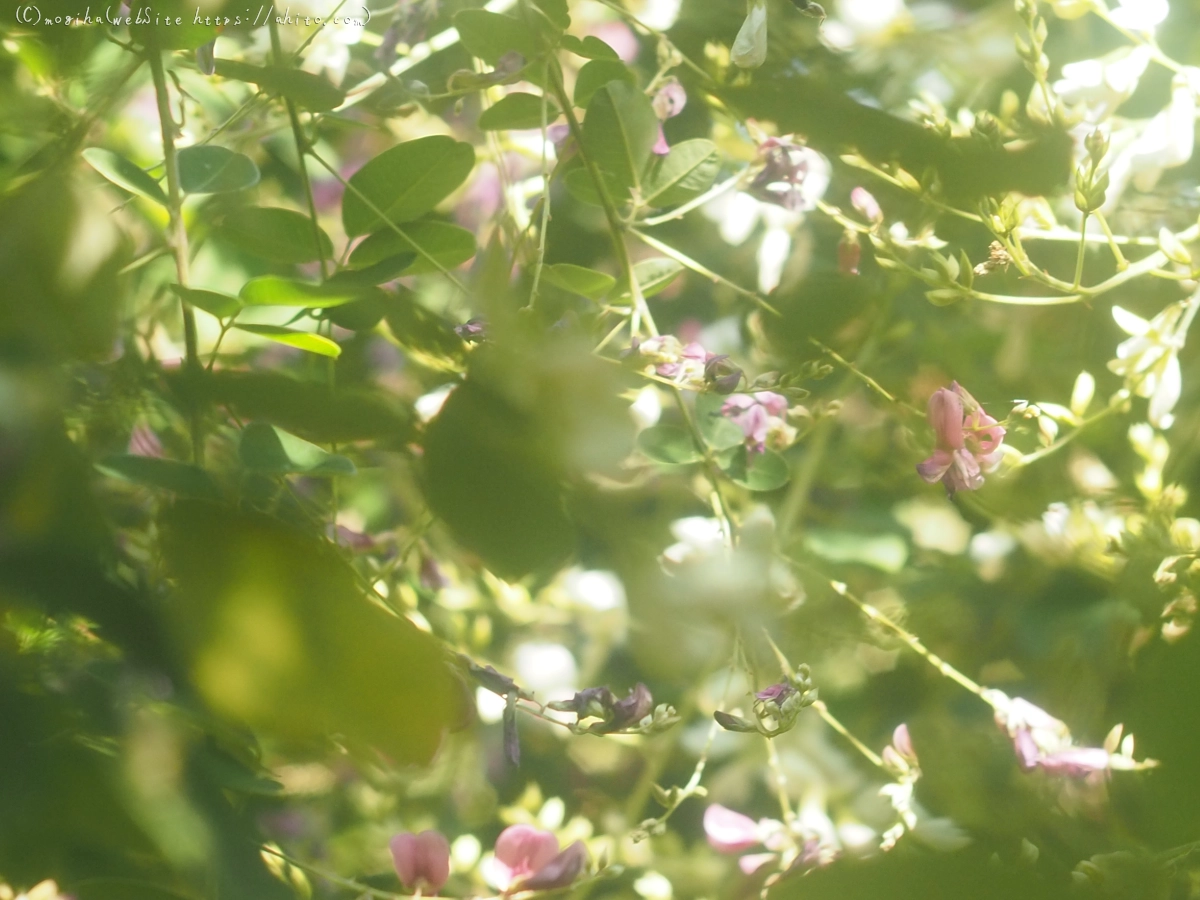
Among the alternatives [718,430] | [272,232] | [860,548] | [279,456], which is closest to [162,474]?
[279,456]

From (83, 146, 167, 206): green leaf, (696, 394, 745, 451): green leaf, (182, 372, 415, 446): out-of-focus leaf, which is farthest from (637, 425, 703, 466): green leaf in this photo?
(83, 146, 167, 206): green leaf

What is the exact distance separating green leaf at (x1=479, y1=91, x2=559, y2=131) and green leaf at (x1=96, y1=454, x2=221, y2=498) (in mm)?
207

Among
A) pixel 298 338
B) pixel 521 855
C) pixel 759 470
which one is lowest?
pixel 521 855

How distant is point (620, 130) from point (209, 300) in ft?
0.60

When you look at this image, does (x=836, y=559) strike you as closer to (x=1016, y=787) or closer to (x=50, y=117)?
(x=1016, y=787)

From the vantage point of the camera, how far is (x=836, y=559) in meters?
0.49

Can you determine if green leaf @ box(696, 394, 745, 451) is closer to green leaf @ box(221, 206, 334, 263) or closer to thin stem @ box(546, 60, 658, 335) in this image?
thin stem @ box(546, 60, 658, 335)

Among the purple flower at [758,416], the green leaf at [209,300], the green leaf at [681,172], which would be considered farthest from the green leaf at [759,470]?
the green leaf at [209,300]

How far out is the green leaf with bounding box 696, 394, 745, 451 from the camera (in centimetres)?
43

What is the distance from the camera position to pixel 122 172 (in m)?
0.35

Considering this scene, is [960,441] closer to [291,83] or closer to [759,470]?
[759,470]

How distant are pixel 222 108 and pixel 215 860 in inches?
15.6

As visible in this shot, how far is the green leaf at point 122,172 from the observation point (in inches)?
13.6

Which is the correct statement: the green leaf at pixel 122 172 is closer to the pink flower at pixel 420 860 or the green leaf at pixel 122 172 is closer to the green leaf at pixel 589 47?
the green leaf at pixel 589 47
